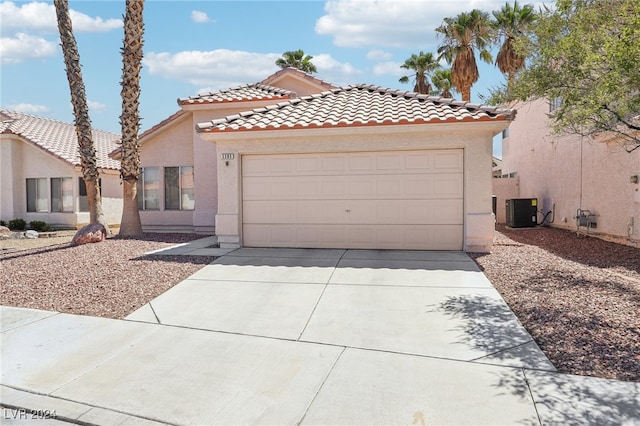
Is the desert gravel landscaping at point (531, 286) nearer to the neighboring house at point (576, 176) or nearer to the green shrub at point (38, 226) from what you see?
the neighboring house at point (576, 176)

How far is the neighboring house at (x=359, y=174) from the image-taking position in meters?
10.4

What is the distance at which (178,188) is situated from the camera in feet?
55.9

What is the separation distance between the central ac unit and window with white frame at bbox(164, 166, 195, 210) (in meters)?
13.3

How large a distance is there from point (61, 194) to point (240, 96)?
486 inches

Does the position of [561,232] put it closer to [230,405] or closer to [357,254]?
[357,254]

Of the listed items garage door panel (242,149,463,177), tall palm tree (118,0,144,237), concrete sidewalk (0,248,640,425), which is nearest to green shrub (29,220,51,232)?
tall palm tree (118,0,144,237)

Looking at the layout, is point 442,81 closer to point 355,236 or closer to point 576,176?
point 576,176

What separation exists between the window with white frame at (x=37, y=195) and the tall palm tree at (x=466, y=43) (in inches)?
923

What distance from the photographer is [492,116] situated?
9977mm

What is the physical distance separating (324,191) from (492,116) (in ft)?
14.4

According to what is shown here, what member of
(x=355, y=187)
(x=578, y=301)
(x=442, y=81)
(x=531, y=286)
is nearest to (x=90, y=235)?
(x=355, y=187)

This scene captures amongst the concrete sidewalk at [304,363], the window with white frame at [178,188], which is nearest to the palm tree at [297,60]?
the window with white frame at [178,188]

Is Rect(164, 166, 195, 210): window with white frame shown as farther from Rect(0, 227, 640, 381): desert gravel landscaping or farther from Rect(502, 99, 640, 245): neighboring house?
Rect(502, 99, 640, 245): neighboring house

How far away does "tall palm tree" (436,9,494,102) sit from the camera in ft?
81.6
